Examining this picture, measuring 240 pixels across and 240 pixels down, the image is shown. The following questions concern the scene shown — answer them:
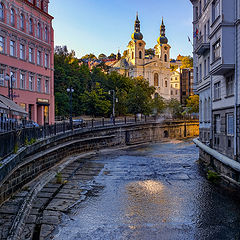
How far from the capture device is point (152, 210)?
42.6 feet

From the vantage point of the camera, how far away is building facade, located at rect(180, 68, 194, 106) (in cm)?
10250

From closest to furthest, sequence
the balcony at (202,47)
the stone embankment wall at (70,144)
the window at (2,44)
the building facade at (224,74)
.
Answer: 1. the stone embankment wall at (70,144)
2. the building facade at (224,74)
3. the balcony at (202,47)
4. the window at (2,44)

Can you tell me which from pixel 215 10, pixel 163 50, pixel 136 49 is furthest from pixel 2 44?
pixel 163 50

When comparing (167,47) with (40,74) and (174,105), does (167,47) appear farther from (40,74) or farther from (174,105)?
(40,74)

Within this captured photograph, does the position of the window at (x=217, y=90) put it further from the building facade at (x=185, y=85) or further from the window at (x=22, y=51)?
the building facade at (x=185, y=85)

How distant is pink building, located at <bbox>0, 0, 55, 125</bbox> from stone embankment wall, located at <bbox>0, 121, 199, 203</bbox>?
6614 millimetres

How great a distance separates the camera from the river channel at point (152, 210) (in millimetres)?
10578

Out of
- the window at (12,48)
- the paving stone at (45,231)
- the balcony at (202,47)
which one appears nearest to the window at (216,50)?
the balcony at (202,47)

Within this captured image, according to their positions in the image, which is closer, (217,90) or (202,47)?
(217,90)

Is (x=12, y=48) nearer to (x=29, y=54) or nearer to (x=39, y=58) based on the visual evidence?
(x=29, y=54)

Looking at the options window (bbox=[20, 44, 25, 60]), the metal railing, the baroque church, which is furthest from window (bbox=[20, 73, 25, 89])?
the baroque church

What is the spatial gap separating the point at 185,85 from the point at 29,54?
261 ft

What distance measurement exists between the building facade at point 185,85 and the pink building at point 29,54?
7283 centimetres

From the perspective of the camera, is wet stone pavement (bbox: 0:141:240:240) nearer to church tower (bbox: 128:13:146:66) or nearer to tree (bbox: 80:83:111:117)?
tree (bbox: 80:83:111:117)
